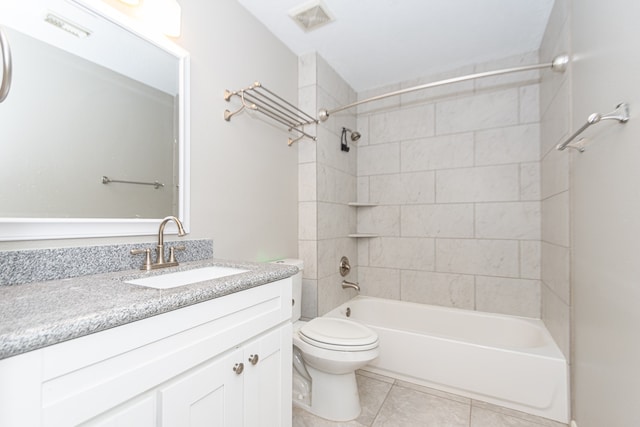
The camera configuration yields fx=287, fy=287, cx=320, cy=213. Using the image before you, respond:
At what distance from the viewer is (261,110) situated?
67.6 inches

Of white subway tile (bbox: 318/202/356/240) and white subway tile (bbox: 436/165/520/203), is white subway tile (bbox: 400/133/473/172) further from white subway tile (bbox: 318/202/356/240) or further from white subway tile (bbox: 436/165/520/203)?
white subway tile (bbox: 318/202/356/240)

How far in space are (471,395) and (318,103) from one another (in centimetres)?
222

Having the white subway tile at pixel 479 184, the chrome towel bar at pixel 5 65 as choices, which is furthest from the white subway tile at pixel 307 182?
the chrome towel bar at pixel 5 65

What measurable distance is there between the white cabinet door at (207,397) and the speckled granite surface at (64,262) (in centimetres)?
56

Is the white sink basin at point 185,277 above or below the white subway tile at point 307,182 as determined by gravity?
below

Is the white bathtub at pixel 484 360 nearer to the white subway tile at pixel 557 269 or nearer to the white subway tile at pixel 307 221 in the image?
the white subway tile at pixel 557 269

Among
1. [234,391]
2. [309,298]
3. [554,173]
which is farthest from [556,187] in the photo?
[234,391]

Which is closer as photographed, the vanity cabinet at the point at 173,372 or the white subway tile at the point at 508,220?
the vanity cabinet at the point at 173,372

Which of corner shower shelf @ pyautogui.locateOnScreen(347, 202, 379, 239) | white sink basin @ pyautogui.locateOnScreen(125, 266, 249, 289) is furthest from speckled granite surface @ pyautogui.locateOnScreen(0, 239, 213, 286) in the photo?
corner shower shelf @ pyautogui.locateOnScreen(347, 202, 379, 239)

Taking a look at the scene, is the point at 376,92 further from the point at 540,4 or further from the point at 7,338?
the point at 7,338

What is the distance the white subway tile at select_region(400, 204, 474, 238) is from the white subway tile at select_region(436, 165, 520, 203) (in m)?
0.08

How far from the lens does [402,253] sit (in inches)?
104

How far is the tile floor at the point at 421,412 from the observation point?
5.10ft

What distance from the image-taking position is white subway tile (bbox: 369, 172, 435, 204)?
8.31ft
